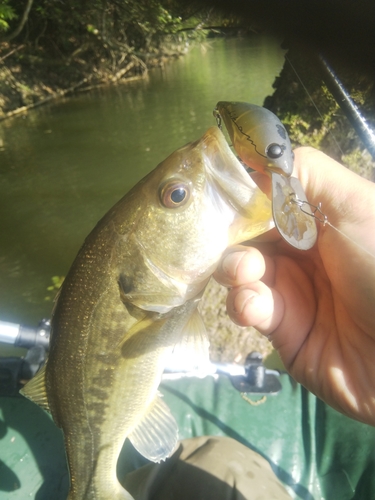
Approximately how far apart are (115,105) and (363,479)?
14747 millimetres

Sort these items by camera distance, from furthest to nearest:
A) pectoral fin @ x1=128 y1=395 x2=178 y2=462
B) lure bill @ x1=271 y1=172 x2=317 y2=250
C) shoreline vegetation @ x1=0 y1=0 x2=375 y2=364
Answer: shoreline vegetation @ x1=0 y1=0 x2=375 y2=364 → pectoral fin @ x1=128 y1=395 x2=178 y2=462 → lure bill @ x1=271 y1=172 x2=317 y2=250

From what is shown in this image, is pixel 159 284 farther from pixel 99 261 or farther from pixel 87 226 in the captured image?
pixel 87 226

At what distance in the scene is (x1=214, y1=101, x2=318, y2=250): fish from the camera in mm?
1212

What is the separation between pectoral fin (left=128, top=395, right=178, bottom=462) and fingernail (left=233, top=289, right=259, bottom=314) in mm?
617

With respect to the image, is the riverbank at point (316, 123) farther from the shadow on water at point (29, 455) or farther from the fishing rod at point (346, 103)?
the shadow on water at point (29, 455)

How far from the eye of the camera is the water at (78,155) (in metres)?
5.96

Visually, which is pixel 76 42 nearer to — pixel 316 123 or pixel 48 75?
pixel 48 75

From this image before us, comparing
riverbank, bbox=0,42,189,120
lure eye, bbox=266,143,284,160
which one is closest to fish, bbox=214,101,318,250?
lure eye, bbox=266,143,284,160

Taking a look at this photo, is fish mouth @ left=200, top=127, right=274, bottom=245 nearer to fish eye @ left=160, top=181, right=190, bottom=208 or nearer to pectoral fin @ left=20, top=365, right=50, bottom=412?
fish eye @ left=160, top=181, right=190, bottom=208

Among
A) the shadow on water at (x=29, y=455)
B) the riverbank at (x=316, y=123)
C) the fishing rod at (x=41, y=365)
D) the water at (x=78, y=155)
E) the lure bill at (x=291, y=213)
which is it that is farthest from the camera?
the water at (x=78, y=155)

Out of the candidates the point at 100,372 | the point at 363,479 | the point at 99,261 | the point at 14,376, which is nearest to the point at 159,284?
the point at 99,261

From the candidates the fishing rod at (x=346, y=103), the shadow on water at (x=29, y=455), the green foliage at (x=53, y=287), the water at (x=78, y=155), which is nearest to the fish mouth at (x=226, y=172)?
the fishing rod at (x=346, y=103)

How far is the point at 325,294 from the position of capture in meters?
1.88

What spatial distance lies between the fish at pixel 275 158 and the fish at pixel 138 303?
85mm
